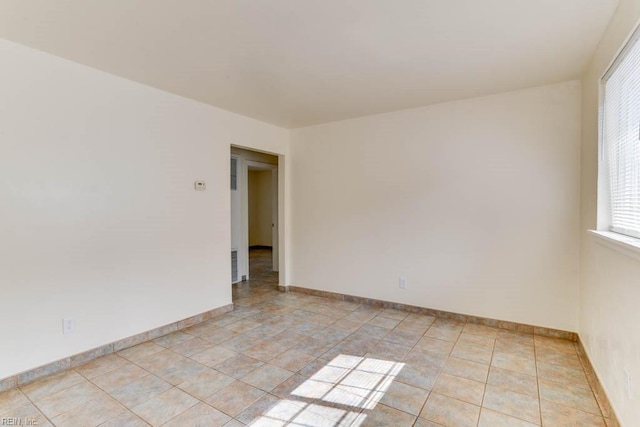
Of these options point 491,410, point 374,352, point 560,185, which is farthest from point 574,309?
point 374,352

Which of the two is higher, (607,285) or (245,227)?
(245,227)

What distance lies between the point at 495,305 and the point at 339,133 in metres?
2.81

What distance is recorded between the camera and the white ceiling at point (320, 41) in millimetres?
1831

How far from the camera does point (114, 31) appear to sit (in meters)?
2.06

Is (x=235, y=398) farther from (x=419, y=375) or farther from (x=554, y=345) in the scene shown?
(x=554, y=345)

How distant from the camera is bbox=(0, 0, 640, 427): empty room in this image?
1901 mm

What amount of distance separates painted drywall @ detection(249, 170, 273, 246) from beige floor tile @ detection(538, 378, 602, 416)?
7880mm

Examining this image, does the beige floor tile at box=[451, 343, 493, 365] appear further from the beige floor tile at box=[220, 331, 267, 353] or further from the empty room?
the beige floor tile at box=[220, 331, 267, 353]

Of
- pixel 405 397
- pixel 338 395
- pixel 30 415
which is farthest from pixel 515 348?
pixel 30 415

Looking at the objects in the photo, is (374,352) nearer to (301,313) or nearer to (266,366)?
(266,366)

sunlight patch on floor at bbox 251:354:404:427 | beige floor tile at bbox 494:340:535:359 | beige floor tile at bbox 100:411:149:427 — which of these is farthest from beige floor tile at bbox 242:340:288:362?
beige floor tile at bbox 494:340:535:359

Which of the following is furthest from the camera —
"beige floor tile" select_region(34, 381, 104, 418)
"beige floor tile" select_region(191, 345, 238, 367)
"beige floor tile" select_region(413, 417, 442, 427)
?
"beige floor tile" select_region(191, 345, 238, 367)

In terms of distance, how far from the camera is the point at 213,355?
269 cm

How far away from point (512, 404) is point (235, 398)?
5.97ft
